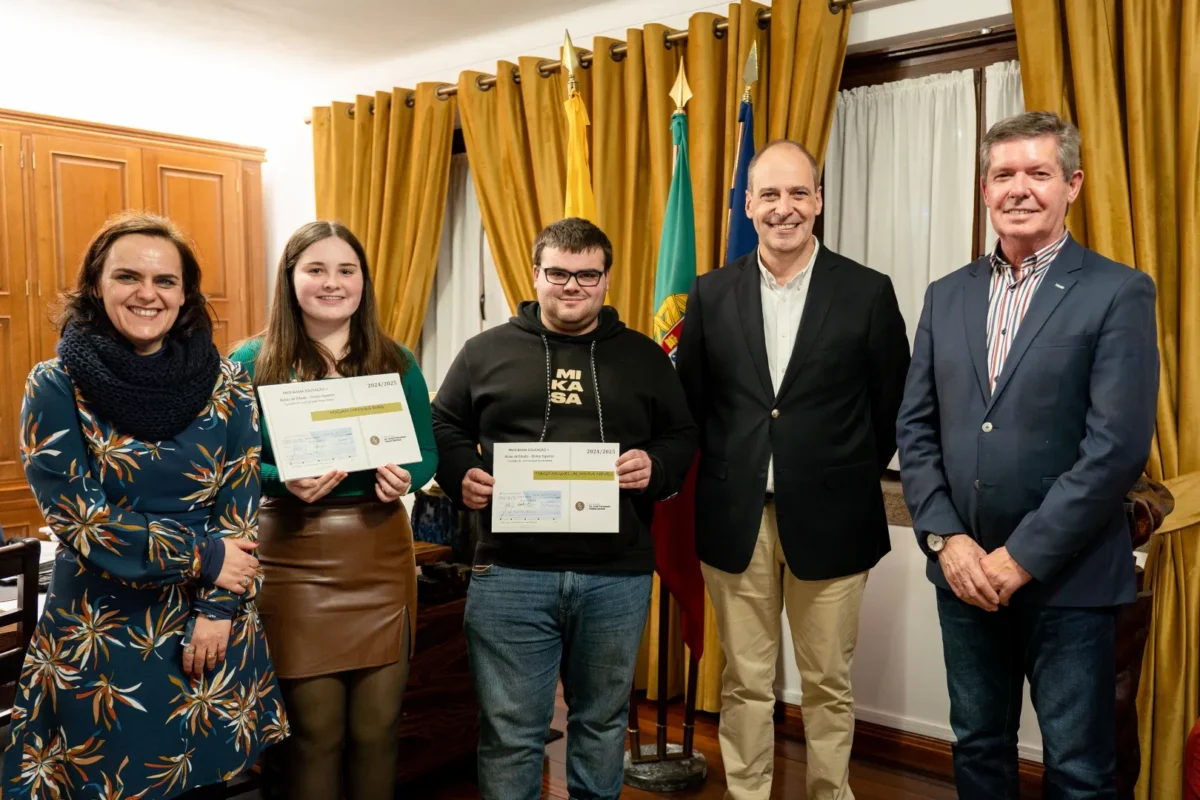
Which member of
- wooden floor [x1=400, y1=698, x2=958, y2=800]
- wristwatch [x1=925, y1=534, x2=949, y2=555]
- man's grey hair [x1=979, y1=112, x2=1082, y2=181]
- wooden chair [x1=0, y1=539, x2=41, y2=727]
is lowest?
wooden floor [x1=400, y1=698, x2=958, y2=800]

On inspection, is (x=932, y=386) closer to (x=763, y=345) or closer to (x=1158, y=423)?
(x=763, y=345)

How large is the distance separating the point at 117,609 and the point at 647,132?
252 cm

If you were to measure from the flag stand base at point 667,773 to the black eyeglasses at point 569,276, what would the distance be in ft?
5.09

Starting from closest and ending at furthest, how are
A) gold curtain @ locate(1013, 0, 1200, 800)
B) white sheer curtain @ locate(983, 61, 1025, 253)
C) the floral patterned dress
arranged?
1. the floral patterned dress
2. gold curtain @ locate(1013, 0, 1200, 800)
3. white sheer curtain @ locate(983, 61, 1025, 253)

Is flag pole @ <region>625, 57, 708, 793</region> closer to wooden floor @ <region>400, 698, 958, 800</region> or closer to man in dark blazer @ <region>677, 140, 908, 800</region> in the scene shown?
wooden floor @ <region>400, 698, 958, 800</region>

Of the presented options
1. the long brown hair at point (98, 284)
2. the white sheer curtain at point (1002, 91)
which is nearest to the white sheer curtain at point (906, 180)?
the white sheer curtain at point (1002, 91)

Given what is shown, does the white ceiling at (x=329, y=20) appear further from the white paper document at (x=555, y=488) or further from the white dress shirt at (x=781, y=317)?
the white paper document at (x=555, y=488)

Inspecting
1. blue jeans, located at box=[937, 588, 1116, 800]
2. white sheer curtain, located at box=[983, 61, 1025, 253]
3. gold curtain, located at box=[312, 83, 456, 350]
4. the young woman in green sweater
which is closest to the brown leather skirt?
the young woman in green sweater

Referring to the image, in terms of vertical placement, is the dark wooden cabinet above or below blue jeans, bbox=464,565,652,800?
above

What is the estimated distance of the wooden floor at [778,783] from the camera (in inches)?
105

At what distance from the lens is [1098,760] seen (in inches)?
67.9

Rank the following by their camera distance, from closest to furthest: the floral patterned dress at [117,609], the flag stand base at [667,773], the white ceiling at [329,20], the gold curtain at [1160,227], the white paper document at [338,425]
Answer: the floral patterned dress at [117,609] → the white paper document at [338,425] → the gold curtain at [1160,227] → the flag stand base at [667,773] → the white ceiling at [329,20]

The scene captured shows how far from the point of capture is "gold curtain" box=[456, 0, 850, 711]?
9.73 ft

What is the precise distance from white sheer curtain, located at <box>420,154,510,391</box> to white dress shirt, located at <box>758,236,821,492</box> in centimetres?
234
